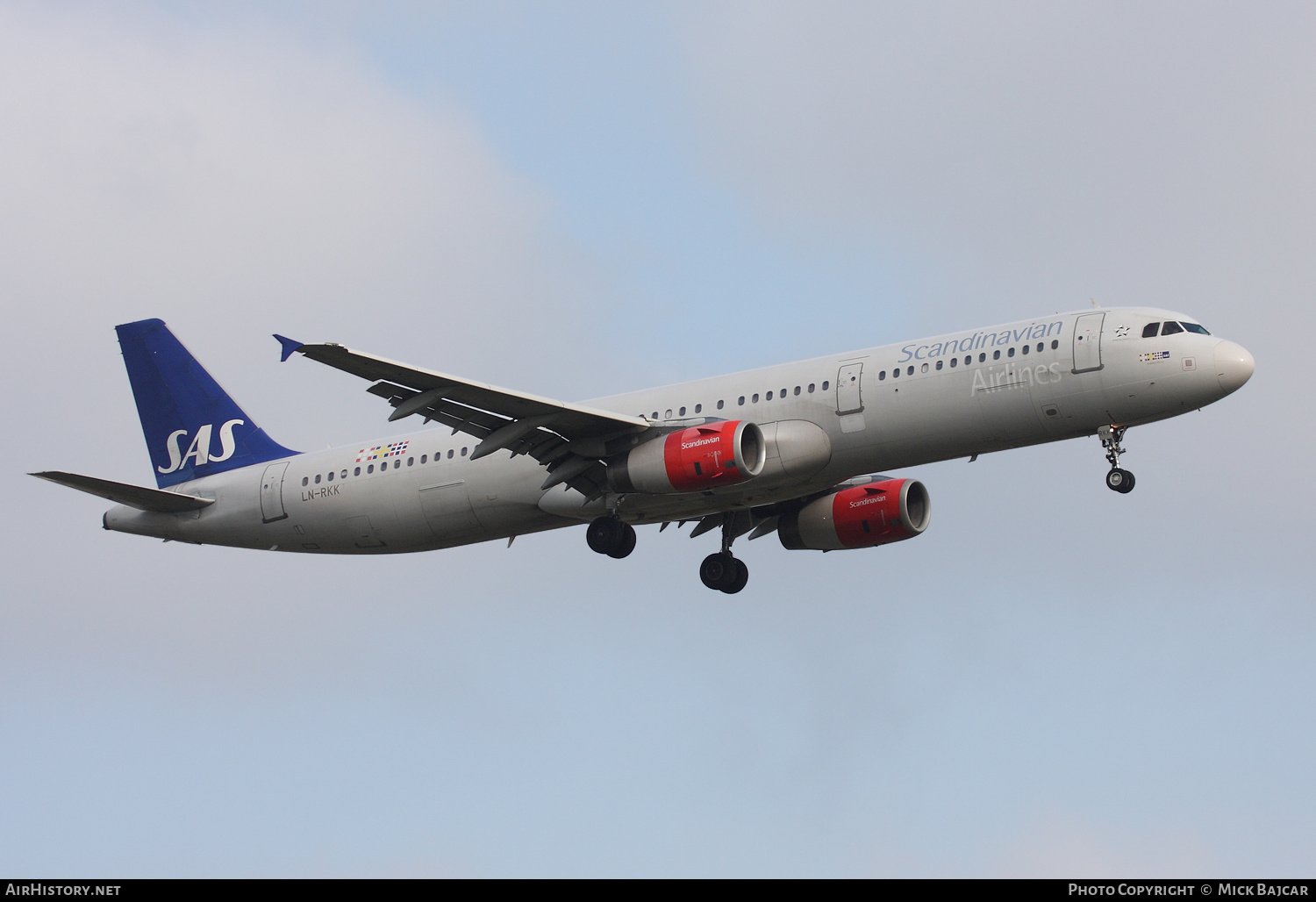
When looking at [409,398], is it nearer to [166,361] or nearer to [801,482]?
[801,482]

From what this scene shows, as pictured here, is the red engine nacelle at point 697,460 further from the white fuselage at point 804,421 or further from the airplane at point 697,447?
the white fuselage at point 804,421

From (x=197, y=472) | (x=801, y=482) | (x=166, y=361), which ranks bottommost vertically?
(x=801, y=482)

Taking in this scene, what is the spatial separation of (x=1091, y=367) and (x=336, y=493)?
20.8 meters

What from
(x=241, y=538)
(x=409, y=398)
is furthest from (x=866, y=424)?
(x=241, y=538)

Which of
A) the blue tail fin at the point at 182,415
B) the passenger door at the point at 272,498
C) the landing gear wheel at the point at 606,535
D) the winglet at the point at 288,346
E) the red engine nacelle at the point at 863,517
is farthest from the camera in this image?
the blue tail fin at the point at 182,415

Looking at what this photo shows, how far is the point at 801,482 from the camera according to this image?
128ft

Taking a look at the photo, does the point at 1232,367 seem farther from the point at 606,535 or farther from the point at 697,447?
the point at 606,535

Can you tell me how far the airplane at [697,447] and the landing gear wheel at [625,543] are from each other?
5cm

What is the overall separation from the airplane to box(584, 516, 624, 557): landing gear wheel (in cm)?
5

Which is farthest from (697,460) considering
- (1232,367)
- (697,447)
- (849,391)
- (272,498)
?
(272,498)

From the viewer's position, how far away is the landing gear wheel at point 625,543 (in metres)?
41.0

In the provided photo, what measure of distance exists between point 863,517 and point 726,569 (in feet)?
13.8

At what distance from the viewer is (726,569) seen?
4525 cm

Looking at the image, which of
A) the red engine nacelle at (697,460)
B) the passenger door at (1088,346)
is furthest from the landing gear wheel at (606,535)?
the passenger door at (1088,346)
